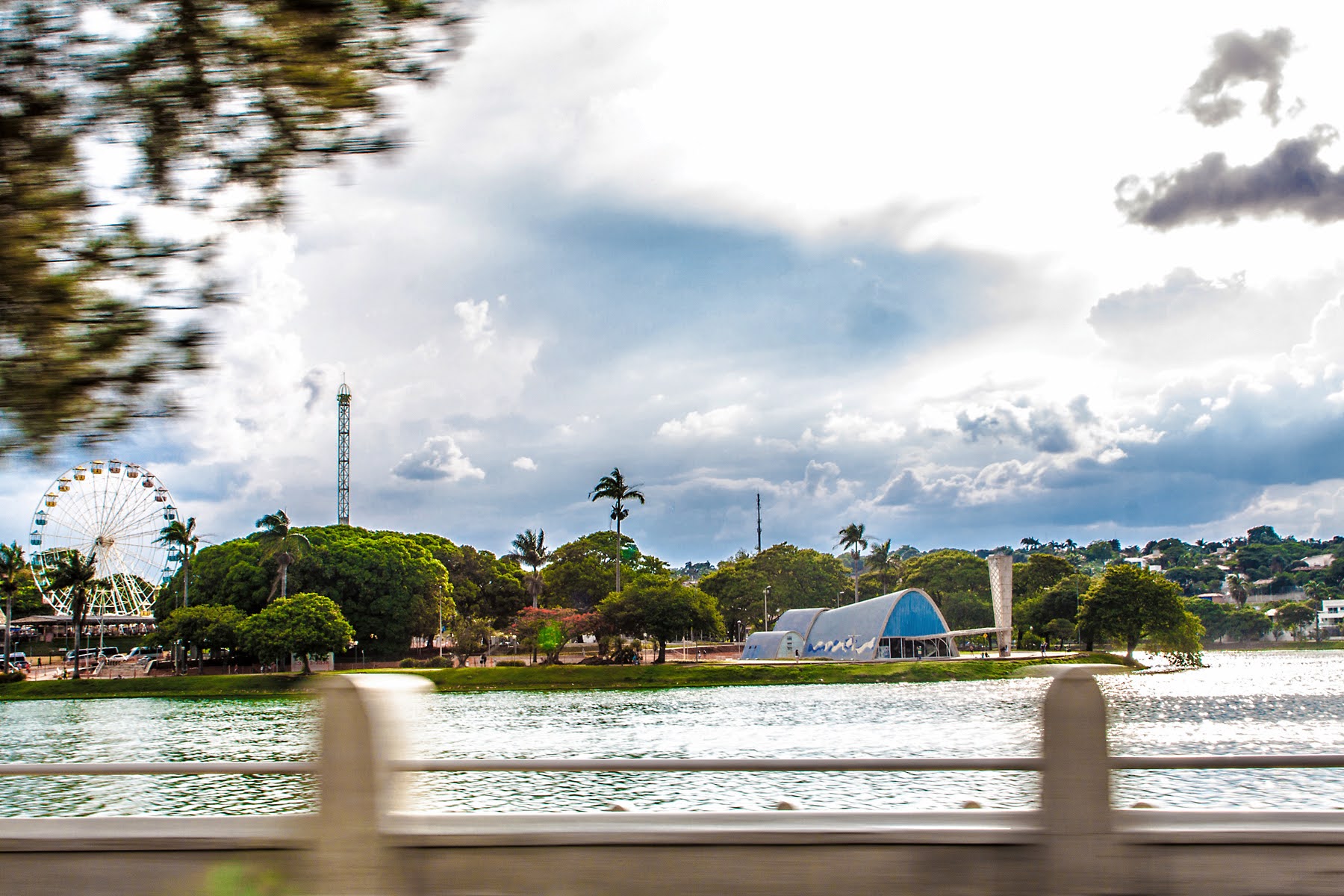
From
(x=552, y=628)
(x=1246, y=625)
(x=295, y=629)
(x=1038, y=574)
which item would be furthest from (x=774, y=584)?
(x=1246, y=625)

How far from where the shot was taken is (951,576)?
99875 millimetres

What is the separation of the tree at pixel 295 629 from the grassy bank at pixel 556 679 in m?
1.74

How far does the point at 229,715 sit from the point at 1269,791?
147 feet

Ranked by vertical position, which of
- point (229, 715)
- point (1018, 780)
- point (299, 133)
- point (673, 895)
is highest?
point (299, 133)

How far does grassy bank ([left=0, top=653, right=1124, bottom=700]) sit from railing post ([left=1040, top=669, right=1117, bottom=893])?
171 feet

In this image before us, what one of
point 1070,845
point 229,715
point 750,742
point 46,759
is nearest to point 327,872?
point 1070,845

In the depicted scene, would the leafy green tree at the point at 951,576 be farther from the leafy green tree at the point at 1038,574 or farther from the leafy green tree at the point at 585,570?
the leafy green tree at the point at 585,570

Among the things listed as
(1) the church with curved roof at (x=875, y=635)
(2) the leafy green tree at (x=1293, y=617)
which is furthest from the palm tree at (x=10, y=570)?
(2) the leafy green tree at (x=1293, y=617)

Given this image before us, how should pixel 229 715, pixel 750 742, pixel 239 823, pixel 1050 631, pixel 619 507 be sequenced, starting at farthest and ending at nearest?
pixel 619 507, pixel 1050 631, pixel 229 715, pixel 750 742, pixel 239 823

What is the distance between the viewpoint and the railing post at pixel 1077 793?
12.1 feet

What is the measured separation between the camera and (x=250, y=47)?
16.0 ft

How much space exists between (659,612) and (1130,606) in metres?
29.3

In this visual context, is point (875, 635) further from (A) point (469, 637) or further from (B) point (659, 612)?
(A) point (469, 637)

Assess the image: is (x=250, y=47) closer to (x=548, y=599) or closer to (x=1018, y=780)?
(x=1018, y=780)
